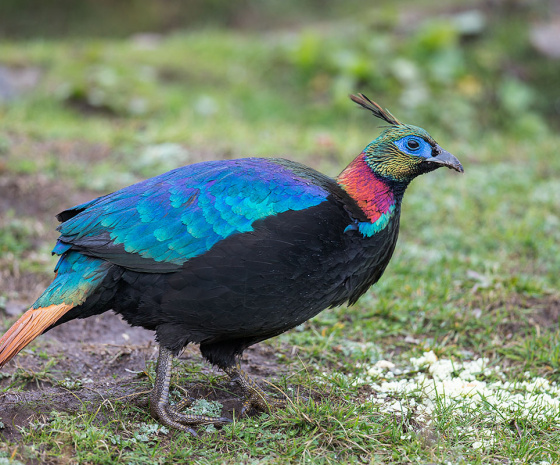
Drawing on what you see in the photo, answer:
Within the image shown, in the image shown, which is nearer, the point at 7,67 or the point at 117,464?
the point at 117,464

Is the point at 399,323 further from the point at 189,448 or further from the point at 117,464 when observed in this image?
the point at 117,464

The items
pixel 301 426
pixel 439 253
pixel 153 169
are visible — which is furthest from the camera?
pixel 153 169

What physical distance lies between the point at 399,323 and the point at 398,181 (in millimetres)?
1371

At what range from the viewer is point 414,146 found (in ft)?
11.7

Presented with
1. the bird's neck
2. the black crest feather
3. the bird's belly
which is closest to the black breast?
the bird's belly

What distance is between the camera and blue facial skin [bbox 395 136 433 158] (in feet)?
11.6

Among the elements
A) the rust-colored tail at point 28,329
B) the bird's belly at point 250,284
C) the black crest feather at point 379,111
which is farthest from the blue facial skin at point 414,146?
the rust-colored tail at point 28,329

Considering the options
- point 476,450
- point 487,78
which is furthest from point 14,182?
point 487,78

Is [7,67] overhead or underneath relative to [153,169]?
overhead

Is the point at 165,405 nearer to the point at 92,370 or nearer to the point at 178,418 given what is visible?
the point at 178,418

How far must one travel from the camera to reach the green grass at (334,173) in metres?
3.20

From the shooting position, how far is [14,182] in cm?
599

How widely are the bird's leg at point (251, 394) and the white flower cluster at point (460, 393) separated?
51cm

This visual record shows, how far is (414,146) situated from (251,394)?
5.05 feet
